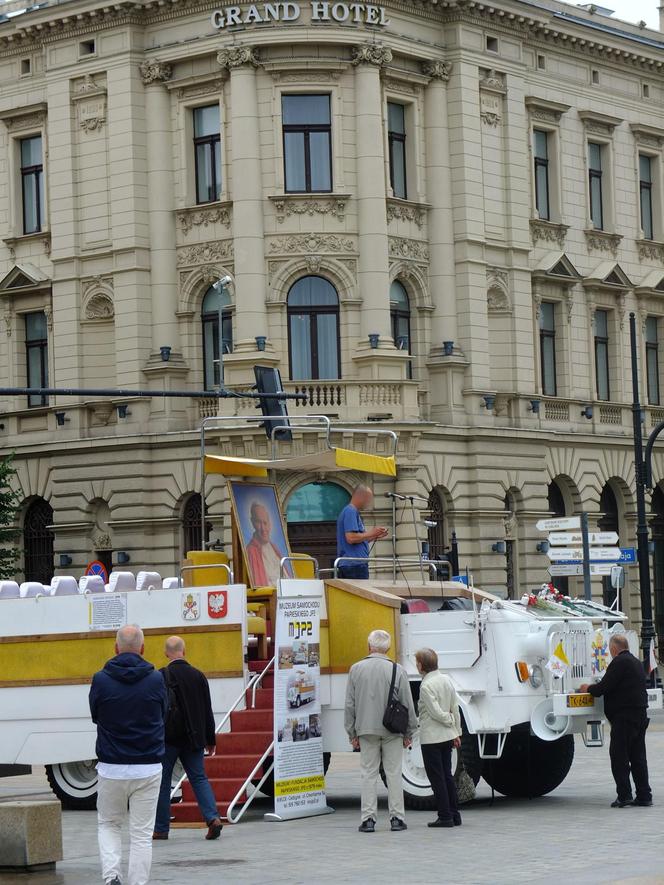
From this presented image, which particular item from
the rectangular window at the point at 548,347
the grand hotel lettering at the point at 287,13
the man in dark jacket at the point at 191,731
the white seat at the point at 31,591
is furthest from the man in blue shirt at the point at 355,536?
the rectangular window at the point at 548,347

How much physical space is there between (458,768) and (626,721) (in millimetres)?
1693

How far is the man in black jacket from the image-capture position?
1895cm

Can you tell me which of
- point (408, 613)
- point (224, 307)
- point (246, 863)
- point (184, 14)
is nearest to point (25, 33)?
point (184, 14)

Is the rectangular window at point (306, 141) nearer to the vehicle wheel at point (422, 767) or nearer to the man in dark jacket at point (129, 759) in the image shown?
the vehicle wheel at point (422, 767)

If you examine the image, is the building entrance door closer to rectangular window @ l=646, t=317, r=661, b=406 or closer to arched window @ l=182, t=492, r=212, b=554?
arched window @ l=182, t=492, r=212, b=554

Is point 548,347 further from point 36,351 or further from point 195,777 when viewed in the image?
point 195,777

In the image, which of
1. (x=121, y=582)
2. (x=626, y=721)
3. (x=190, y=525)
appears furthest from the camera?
(x=190, y=525)

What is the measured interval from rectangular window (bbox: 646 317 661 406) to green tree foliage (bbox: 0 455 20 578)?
56.6 feet

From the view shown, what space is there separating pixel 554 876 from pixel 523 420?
32636 mm

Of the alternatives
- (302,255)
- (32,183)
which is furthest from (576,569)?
(32,183)

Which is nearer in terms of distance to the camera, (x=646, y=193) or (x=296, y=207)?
(x=296, y=207)

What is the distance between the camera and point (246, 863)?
15844 millimetres

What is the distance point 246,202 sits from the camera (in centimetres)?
4284

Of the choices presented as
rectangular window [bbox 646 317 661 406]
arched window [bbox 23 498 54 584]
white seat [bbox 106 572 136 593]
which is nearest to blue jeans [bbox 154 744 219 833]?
white seat [bbox 106 572 136 593]
